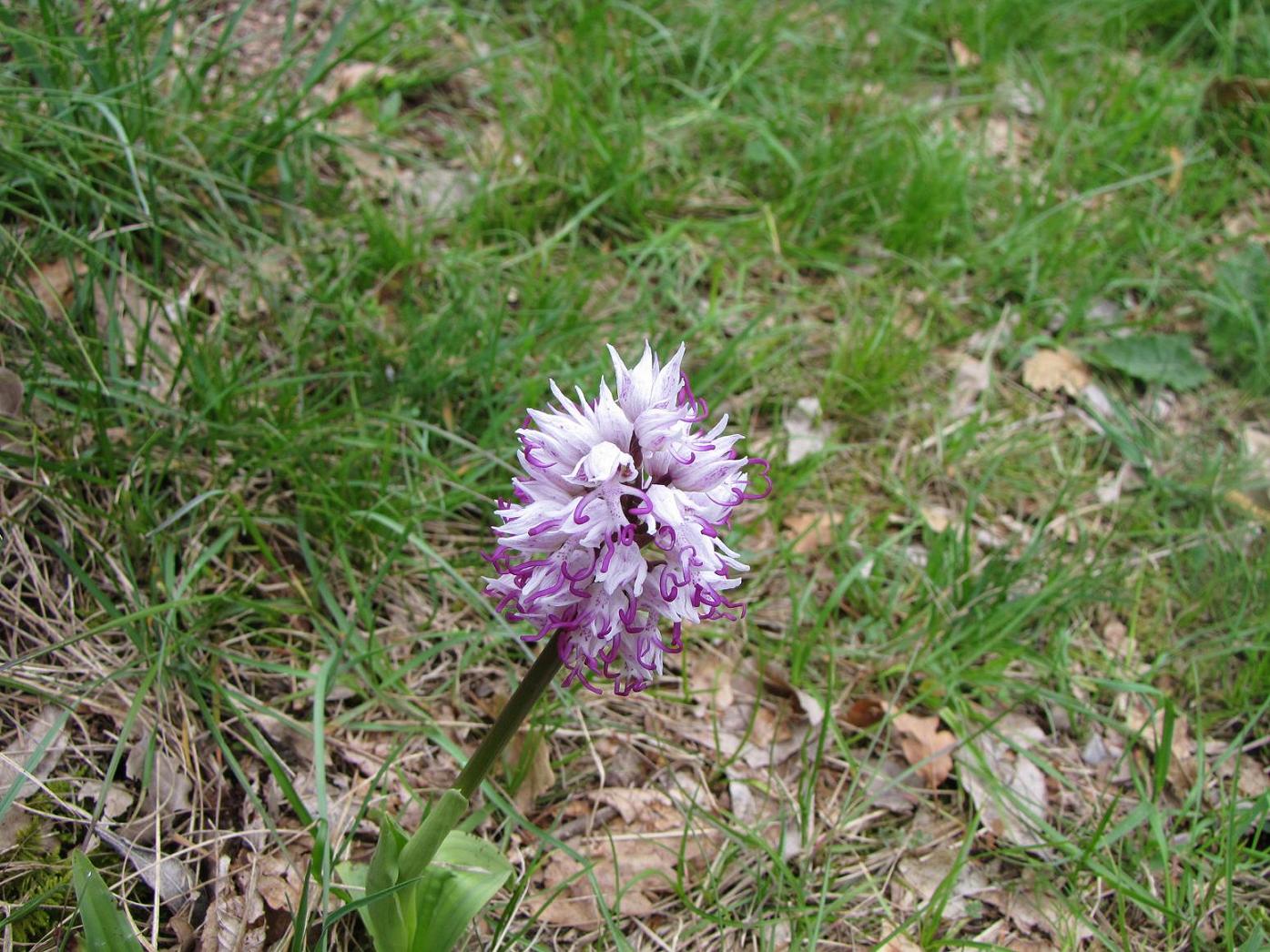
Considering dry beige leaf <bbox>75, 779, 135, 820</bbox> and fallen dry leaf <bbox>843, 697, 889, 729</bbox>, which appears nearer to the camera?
dry beige leaf <bbox>75, 779, 135, 820</bbox>

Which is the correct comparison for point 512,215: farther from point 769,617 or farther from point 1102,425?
point 1102,425

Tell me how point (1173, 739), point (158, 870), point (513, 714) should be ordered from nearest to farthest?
point (513, 714) → point (158, 870) → point (1173, 739)

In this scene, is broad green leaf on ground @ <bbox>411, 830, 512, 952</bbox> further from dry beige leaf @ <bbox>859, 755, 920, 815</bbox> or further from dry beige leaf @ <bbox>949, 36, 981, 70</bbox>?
dry beige leaf @ <bbox>949, 36, 981, 70</bbox>

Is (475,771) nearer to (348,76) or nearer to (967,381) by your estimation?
(967,381)

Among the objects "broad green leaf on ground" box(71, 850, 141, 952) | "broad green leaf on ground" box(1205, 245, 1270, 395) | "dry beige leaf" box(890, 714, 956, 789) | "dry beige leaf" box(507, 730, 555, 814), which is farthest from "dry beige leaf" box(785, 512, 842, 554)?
"broad green leaf on ground" box(71, 850, 141, 952)

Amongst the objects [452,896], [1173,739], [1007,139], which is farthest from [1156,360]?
[452,896]

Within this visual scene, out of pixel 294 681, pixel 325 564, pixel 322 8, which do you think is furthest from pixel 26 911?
pixel 322 8

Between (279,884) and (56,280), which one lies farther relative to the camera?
(56,280)
